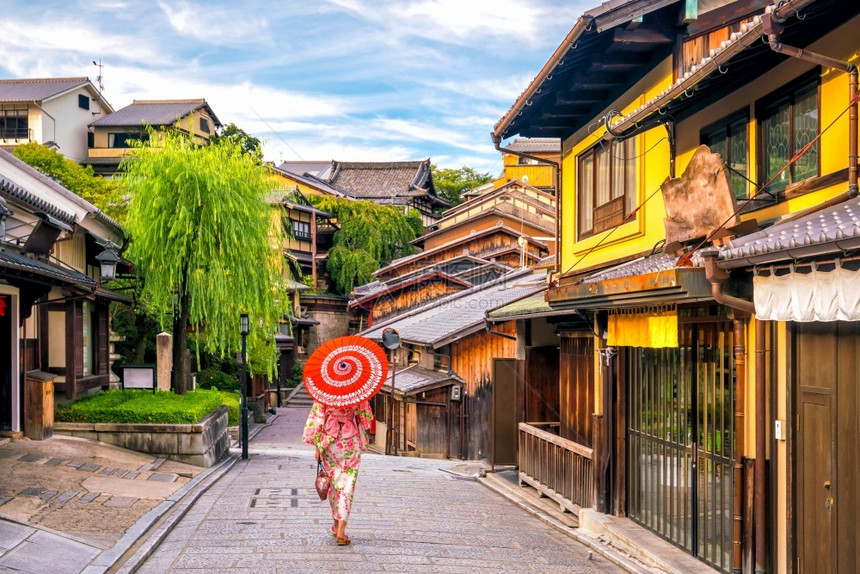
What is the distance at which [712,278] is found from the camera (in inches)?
306

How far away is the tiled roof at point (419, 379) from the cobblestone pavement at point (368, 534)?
9.01 metres

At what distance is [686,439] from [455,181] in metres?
70.8

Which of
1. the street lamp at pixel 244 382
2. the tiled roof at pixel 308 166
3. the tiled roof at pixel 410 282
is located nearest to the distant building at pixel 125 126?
the tiled roof at pixel 308 166

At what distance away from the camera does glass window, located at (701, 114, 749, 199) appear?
Result: 30.6 ft

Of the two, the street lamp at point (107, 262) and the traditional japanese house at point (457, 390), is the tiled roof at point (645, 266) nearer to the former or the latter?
the street lamp at point (107, 262)

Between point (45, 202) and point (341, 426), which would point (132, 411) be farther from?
point (341, 426)

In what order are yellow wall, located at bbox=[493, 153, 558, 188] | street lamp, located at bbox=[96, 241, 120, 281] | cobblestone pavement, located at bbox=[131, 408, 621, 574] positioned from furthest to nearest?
yellow wall, located at bbox=[493, 153, 558, 188], street lamp, located at bbox=[96, 241, 120, 281], cobblestone pavement, located at bbox=[131, 408, 621, 574]

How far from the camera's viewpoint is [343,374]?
10.9 metres

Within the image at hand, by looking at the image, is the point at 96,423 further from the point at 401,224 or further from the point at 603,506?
the point at 401,224

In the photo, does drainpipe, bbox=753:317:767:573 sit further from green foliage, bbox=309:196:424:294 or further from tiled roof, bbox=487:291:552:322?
green foliage, bbox=309:196:424:294

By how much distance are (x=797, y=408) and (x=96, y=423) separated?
1402 centimetres

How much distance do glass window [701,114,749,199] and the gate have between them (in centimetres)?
151

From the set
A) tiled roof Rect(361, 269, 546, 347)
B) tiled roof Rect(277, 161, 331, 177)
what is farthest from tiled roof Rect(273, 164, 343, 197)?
tiled roof Rect(361, 269, 546, 347)

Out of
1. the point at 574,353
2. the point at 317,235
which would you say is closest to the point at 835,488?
the point at 574,353
